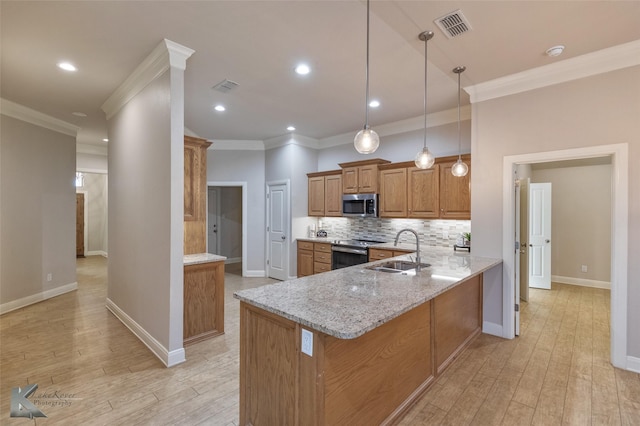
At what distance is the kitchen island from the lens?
1.48m

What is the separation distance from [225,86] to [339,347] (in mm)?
3348

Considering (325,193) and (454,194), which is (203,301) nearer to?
(325,193)

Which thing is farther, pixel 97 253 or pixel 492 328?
pixel 97 253

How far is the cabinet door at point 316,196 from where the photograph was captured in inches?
238

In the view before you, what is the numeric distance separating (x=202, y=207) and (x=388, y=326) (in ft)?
9.22

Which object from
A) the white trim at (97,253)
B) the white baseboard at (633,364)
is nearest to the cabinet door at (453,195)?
the white baseboard at (633,364)

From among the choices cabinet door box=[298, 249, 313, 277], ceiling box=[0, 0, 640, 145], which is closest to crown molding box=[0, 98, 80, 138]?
ceiling box=[0, 0, 640, 145]

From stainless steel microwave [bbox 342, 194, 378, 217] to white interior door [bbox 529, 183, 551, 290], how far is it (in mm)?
3118

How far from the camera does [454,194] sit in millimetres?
4270

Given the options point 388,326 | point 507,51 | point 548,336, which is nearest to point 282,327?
point 388,326

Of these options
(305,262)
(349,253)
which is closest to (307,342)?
(349,253)

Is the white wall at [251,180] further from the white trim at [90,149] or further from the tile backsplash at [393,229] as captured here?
the white trim at [90,149]

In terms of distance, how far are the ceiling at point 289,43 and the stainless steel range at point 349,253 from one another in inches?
91.7

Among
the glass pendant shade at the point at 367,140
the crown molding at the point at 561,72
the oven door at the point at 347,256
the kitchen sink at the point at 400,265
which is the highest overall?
the crown molding at the point at 561,72
